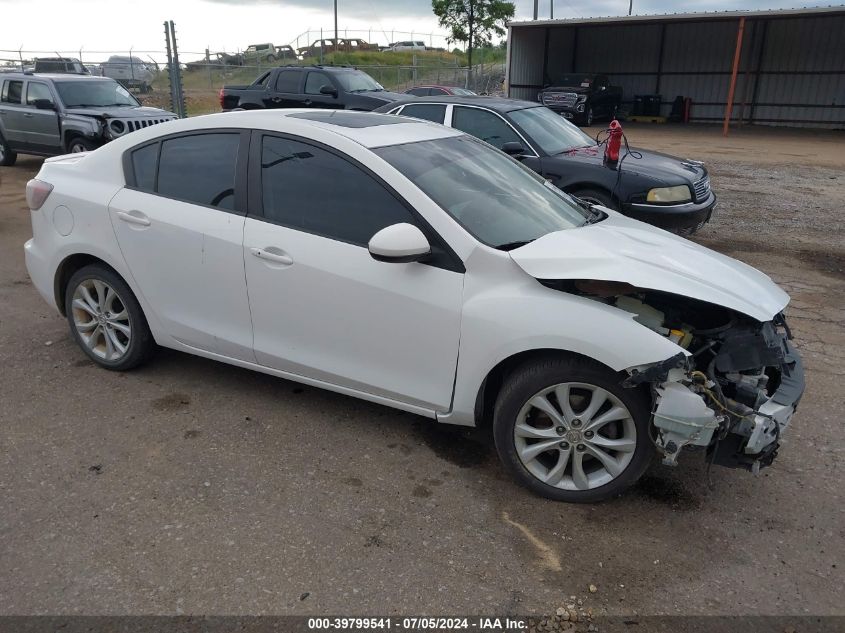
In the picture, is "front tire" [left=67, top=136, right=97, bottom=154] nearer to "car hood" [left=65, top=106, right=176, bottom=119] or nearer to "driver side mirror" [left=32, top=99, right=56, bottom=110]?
"car hood" [left=65, top=106, right=176, bottom=119]

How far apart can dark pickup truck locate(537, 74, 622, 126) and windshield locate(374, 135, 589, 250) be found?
20191 millimetres

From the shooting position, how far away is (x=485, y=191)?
3.66 meters

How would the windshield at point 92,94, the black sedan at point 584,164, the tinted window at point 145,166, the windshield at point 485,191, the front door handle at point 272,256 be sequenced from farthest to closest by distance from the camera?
the windshield at point 92,94
the black sedan at point 584,164
the tinted window at point 145,166
the front door handle at point 272,256
the windshield at point 485,191

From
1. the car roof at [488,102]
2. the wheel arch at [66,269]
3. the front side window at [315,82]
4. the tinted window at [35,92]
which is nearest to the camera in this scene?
the wheel arch at [66,269]

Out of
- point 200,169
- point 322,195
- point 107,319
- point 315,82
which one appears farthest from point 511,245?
point 315,82

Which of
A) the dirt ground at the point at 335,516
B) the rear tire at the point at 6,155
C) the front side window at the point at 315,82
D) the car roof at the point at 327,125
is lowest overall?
the dirt ground at the point at 335,516

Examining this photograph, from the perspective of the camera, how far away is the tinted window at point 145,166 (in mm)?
4059

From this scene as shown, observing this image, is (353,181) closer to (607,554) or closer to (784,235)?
(607,554)

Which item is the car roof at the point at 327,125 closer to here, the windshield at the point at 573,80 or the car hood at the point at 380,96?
the car hood at the point at 380,96

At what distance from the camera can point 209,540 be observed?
2.88 m

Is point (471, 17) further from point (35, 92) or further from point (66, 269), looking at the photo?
point (66, 269)

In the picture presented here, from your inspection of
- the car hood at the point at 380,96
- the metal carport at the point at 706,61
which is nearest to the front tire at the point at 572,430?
the car hood at the point at 380,96

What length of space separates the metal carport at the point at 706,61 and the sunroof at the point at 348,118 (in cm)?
2194

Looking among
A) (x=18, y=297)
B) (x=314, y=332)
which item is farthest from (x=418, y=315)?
(x=18, y=297)
